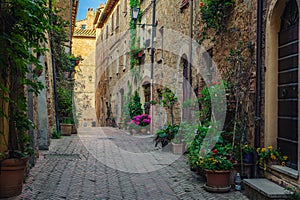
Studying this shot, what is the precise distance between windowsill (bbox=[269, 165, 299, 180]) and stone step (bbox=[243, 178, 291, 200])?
0.66ft

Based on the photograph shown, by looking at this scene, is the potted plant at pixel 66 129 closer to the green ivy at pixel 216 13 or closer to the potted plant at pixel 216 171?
the green ivy at pixel 216 13

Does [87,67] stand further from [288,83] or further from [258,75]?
[288,83]

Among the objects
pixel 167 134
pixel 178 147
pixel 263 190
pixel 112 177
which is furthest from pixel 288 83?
pixel 167 134

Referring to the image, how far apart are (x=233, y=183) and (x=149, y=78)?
32.5 ft

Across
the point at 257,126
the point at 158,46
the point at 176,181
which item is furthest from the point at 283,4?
the point at 158,46

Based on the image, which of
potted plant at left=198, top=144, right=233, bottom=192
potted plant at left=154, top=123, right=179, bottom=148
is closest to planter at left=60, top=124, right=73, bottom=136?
potted plant at left=154, top=123, right=179, bottom=148

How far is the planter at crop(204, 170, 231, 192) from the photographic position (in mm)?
5199

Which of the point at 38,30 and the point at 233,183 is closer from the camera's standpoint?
the point at 38,30

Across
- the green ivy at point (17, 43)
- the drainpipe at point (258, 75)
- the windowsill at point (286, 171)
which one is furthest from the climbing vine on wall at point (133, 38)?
the windowsill at point (286, 171)

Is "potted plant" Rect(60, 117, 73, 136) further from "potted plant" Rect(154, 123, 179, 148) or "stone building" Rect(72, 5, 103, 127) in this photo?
"stone building" Rect(72, 5, 103, 127)

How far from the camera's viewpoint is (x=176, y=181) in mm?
5859

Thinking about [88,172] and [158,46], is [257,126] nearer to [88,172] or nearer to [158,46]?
[88,172]

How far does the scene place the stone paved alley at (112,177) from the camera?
16.4 ft

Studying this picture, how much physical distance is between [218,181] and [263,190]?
0.92m
